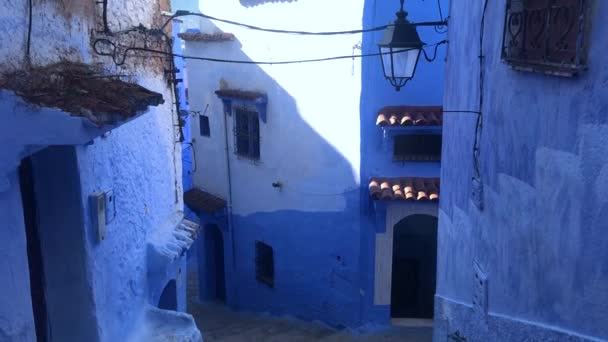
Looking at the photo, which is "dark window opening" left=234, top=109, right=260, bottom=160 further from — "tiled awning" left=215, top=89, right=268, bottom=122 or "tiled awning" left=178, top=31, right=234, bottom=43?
"tiled awning" left=178, top=31, right=234, bottom=43

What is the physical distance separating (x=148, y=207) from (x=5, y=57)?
2911 millimetres

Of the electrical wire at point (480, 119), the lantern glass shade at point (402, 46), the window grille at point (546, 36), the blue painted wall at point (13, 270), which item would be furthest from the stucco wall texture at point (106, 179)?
the electrical wire at point (480, 119)

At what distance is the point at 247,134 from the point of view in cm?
1251

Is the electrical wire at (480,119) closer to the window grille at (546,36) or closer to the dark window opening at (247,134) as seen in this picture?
the window grille at (546,36)

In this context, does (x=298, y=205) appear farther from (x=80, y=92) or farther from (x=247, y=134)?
(x=80, y=92)

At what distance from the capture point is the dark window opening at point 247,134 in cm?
1223

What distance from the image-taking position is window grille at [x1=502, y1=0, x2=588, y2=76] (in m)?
3.02

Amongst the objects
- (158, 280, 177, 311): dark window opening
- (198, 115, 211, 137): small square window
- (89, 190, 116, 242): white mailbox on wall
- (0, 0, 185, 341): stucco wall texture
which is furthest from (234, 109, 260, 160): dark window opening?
(89, 190, 116, 242): white mailbox on wall

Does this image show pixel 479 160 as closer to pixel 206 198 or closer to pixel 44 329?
pixel 44 329

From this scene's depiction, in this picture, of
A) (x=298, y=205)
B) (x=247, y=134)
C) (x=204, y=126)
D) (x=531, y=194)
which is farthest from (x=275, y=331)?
(x=531, y=194)

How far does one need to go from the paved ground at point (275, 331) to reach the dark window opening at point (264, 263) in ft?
2.86

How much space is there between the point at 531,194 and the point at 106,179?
10.8 ft

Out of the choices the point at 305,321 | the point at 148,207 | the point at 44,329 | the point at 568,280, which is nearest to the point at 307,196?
the point at 305,321

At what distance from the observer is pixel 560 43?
3.27 meters
